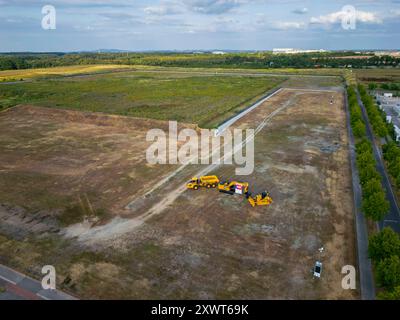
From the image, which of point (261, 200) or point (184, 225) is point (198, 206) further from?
point (261, 200)

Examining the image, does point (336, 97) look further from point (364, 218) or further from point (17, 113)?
point (17, 113)

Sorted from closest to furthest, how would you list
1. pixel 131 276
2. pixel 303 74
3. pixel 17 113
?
1. pixel 131 276
2. pixel 17 113
3. pixel 303 74

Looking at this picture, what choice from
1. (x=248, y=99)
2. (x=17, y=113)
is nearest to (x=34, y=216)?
(x=17, y=113)

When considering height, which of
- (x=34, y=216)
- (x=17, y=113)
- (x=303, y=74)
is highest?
(x=303, y=74)

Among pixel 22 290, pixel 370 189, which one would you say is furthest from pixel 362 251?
pixel 22 290

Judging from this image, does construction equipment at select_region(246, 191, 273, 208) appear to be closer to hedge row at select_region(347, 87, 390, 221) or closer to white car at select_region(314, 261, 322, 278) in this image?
hedge row at select_region(347, 87, 390, 221)

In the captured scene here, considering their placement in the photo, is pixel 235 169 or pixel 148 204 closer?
pixel 148 204

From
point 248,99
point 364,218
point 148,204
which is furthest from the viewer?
point 248,99
